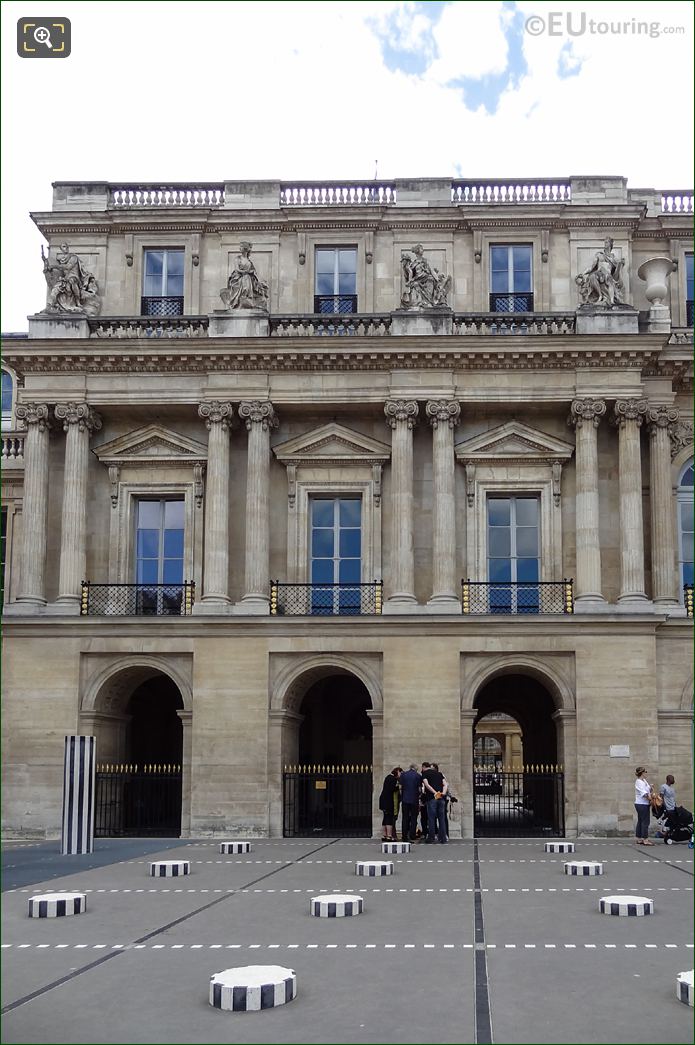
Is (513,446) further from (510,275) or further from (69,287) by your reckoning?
(69,287)

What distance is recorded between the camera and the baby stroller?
28.7 metres

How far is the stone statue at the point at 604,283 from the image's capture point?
1312 inches

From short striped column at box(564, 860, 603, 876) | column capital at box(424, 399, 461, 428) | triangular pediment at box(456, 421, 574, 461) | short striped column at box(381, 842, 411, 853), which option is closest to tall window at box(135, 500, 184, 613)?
column capital at box(424, 399, 461, 428)

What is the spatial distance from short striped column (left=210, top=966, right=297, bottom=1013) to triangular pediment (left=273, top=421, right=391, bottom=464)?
24339 mm

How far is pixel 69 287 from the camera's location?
34.3 m

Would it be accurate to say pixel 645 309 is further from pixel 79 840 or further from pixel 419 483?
pixel 79 840

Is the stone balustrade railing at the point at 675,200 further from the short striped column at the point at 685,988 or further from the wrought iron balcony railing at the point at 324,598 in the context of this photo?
the short striped column at the point at 685,988

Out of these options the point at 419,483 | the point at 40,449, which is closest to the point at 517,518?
the point at 419,483

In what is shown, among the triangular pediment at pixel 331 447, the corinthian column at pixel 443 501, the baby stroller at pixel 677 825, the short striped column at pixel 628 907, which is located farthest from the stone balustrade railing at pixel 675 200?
the short striped column at pixel 628 907

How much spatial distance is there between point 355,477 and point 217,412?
440 centimetres

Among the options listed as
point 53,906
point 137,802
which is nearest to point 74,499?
point 137,802

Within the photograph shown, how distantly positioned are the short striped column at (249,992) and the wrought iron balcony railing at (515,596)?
22.4m

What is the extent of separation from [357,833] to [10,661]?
10581 mm

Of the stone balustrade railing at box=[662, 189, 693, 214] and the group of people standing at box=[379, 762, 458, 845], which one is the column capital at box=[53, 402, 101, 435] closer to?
the group of people standing at box=[379, 762, 458, 845]
